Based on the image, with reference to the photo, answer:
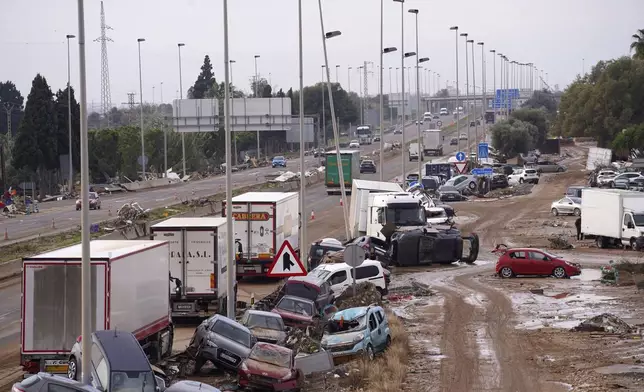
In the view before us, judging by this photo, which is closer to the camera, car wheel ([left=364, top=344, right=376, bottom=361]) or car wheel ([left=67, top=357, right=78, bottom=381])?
car wheel ([left=67, top=357, right=78, bottom=381])

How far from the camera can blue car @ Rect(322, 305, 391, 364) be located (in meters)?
23.7

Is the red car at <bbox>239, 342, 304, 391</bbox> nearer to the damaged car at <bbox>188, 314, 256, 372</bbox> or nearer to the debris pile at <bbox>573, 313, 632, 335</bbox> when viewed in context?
the damaged car at <bbox>188, 314, 256, 372</bbox>

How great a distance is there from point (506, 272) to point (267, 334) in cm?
1728

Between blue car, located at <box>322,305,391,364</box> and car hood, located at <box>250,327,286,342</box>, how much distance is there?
3.30ft

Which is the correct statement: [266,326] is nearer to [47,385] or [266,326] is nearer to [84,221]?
[84,221]

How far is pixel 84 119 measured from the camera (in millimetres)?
18109

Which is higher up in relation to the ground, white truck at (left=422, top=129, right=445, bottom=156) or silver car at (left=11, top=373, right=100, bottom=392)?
white truck at (left=422, top=129, right=445, bottom=156)

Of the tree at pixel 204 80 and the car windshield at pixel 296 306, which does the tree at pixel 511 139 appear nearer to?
the tree at pixel 204 80

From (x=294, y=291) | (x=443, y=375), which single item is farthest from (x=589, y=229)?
(x=443, y=375)

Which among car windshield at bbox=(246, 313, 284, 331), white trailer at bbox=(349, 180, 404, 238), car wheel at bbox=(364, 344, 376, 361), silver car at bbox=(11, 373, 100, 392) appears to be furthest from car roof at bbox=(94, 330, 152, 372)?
white trailer at bbox=(349, 180, 404, 238)

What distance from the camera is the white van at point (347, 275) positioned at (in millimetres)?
33125

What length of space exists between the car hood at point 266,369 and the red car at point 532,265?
66.4 ft

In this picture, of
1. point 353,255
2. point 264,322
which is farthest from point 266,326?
point 353,255

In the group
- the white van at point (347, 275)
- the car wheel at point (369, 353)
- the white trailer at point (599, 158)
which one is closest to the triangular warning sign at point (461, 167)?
the white trailer at point (599, 158)
